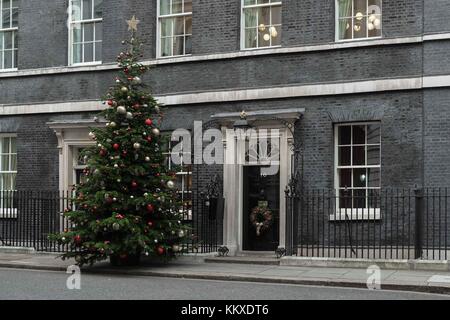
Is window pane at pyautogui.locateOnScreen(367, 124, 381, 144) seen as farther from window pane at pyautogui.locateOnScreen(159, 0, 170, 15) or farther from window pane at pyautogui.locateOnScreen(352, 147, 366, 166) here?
window pane at pyautogui.locateOnScreen(159, 0, 170, 15)

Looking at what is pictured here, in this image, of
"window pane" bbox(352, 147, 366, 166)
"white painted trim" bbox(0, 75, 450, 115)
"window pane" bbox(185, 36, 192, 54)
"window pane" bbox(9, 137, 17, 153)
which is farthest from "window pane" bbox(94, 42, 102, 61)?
"window pane" bbox(352, 147, 366, 166)

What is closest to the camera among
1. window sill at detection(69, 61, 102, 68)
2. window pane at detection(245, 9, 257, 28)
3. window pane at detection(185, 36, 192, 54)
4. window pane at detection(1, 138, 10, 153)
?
window pane at detection(245, 9, 257, 28)

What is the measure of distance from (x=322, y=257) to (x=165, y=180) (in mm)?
3853

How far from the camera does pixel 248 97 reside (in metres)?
18.4

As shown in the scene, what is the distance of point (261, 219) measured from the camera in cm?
1831

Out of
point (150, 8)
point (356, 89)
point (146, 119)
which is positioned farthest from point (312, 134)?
point (150, 8)

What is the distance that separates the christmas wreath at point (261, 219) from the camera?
18234 millimetres

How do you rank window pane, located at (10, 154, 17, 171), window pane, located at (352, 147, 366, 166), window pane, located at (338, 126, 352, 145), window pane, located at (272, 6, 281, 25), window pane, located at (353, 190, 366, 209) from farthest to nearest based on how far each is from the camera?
window pane, located at (10, 154, 17, 171) → window pane, located at (272, 6, 281, 25) → window pane, located at (338, 126, 352, 145) → window pane, located at (352, 147, 366, 166) → window pane, located at (353, 190, 366, 209)

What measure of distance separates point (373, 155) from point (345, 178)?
871 mm

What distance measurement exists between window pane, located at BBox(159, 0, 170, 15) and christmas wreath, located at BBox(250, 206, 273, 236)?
19.6 feet

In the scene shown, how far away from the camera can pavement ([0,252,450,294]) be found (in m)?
13.5

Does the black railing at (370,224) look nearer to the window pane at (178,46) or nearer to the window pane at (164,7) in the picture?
the window pane at (178,46)

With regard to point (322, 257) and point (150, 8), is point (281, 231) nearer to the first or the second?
point (322, 257)

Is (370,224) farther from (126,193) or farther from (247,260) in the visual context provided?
(126,193)
